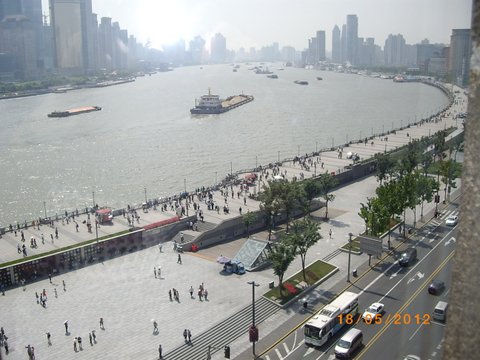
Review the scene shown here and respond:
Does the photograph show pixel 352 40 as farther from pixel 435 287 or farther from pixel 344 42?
pixel 435 287

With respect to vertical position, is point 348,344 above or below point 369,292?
above

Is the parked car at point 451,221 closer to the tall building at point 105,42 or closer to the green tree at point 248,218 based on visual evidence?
the green tree at point 248,218

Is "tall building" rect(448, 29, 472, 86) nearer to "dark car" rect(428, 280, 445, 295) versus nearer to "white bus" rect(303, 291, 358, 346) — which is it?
"dark car" rect(428, 280, 445, 295)

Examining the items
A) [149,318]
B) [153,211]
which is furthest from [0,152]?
[149,318]

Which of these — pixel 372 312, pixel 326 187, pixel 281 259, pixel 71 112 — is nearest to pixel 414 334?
pixel 372 312

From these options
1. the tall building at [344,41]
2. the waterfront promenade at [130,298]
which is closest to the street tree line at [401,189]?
the waterfront promenade at [130,298]

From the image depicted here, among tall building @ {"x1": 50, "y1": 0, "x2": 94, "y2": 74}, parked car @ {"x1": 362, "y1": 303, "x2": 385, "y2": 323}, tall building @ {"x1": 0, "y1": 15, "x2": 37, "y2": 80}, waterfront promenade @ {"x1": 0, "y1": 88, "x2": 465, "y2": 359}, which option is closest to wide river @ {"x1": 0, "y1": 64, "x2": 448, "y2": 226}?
waterfront promenade @ {"x1": 0, "y1": 88, "x2": 465, "y2": 359}
